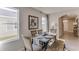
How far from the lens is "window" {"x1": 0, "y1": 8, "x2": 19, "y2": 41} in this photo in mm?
1730

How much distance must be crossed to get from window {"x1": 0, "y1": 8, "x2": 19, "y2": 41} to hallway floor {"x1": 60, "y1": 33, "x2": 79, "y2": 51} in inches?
40.3

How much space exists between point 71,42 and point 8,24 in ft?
4.36

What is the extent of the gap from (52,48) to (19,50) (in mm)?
674

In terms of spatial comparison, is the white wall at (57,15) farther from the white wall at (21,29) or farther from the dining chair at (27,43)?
the dining chair at (27,43)

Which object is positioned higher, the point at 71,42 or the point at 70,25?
the point at 70,25

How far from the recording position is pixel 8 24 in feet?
5.74

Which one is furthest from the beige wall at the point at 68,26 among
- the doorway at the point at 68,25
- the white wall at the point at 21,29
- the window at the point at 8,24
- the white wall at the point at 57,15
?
the window at the point at 8,24

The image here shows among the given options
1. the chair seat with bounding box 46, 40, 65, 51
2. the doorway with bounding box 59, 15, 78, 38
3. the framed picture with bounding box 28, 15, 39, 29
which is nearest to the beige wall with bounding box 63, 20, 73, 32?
the doorway with bounding box 59, 15, 78, 38

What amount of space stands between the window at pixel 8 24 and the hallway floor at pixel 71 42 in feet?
3.36

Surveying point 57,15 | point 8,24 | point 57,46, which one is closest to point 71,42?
Answer: point 57,46

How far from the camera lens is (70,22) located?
1837 mm

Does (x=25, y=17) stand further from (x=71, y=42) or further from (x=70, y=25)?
(x=71, y=42)

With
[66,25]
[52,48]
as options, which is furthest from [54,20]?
[52,48]

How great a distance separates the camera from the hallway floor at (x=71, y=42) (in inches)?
70.6
